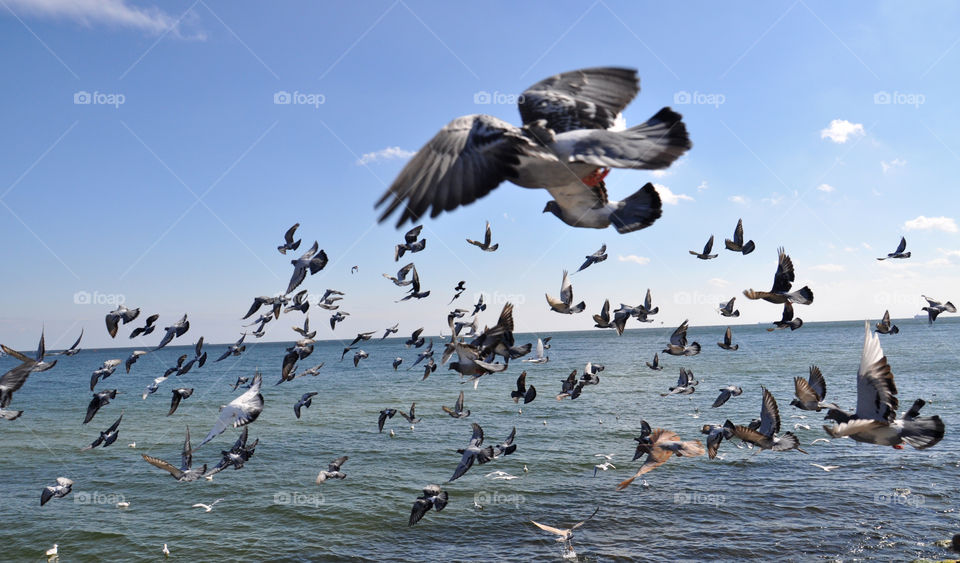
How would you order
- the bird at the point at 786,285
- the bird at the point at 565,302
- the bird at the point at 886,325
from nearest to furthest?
1. the bird at the point at 786,285
2. the bird at the point at 565,302
3. the bird at the point at 886,325

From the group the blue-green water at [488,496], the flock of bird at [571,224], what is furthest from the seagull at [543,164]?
the blue-green water at [488,496]

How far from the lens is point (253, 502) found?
16.6 meters

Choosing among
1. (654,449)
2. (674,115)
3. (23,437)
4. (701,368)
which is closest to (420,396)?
(23,437)

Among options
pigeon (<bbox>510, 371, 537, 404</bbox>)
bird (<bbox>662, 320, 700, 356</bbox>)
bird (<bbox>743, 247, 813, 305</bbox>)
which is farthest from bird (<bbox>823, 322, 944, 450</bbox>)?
pigeon (<bbox>510, 371, 537, 404</bbox>)

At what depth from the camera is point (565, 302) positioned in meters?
11.4

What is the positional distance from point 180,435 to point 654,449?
86.4ft

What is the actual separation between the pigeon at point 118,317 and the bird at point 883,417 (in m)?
14.1

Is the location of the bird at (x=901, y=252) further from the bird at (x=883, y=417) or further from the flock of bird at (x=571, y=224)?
the bird at (x=883, y=417)

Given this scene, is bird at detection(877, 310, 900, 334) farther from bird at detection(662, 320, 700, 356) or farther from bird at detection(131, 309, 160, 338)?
bird at detection(131, 309, 160, 338)

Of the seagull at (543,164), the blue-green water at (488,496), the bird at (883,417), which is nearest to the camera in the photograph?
the seagull at (543,164)

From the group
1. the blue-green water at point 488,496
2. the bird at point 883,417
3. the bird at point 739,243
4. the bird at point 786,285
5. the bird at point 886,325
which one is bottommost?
the blue-green water at point 488,496

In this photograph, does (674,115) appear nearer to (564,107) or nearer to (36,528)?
(564,107)

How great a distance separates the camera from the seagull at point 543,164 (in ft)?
8.82

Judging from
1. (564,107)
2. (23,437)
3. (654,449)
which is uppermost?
(564,107)
